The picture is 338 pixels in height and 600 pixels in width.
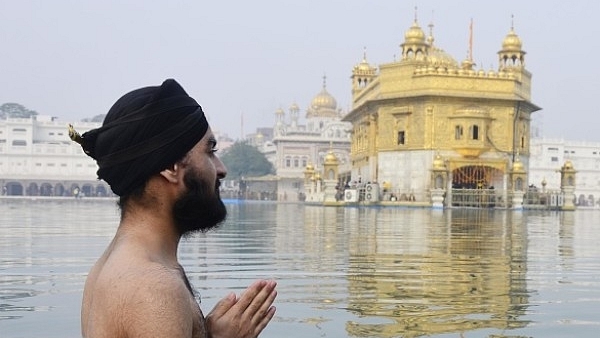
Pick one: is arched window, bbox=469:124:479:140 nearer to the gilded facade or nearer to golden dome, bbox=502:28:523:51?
the gilded facade

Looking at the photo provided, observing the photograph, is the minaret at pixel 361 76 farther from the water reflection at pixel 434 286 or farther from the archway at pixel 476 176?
the water reflection at pixel 434 286

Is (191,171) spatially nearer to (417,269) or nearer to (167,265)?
(167,265)

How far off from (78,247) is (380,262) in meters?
3.96

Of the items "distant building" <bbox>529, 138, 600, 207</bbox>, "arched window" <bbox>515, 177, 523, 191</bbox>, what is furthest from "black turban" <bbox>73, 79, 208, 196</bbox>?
"distant building" <bbox>529, 138, 600, 207</bbox>

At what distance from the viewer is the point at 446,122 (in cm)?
3841

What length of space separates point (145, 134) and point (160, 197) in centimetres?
16

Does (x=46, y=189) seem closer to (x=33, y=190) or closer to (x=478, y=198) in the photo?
(x=33, y=190)

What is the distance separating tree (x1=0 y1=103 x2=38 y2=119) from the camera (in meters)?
116

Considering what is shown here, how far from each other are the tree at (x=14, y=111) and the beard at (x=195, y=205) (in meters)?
120

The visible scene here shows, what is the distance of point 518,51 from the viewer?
41.4 m

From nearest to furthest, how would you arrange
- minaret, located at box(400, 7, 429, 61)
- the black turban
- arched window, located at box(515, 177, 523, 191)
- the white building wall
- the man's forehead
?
1. the black turban
2. the man's forehead
3. arched window, located at box(515, 177, 523, 191)
4. the white building wall
5. minaret, located at box(400, 7, 429, 61)

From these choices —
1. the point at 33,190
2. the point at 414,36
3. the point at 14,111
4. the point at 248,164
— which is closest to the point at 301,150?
the point at 248,164

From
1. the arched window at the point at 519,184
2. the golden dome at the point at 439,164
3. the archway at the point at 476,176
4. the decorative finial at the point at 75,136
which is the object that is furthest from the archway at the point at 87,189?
the decorative finial at the point at 75,136

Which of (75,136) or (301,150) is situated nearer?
(75,136)
